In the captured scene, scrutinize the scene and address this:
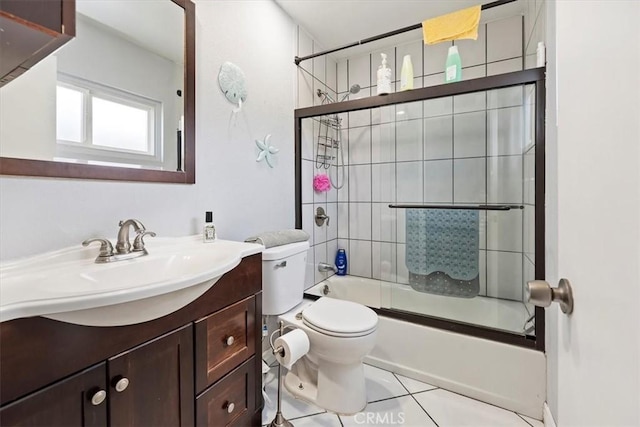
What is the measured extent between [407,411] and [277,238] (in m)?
1.11

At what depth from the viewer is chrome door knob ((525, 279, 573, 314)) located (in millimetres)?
487

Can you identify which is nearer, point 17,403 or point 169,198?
point 17,403

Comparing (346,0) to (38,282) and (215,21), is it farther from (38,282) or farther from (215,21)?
(38,282)

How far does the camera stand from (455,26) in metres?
1.68

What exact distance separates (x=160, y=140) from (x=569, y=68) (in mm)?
1360

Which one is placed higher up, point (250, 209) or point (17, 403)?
point (250, 209)

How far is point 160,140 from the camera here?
1.24 m

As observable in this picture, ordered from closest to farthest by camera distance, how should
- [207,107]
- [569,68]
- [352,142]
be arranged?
[569,68] < [207,107] < [352,142]

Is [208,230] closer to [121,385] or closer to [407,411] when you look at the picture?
[121,385]

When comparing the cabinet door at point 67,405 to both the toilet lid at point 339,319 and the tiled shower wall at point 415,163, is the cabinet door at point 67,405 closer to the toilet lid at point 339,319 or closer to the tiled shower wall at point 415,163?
the toilet lid at point 339,319

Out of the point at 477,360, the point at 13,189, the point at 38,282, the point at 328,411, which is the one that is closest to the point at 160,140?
the point at 13,189

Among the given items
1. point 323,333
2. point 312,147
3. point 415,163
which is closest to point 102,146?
point 323,333

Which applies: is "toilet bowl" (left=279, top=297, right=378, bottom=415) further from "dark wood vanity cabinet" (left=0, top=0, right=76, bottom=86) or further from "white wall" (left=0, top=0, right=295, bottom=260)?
"dark wood vanity cabinet" (left=0, top=0, right=76, bottom=86)

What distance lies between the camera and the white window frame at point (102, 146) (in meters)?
0.97
